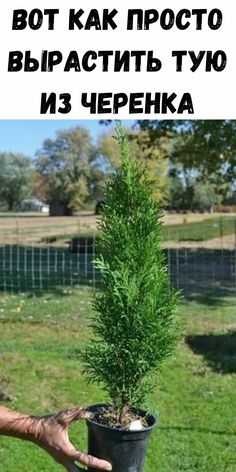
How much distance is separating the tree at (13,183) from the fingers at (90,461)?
196 feet

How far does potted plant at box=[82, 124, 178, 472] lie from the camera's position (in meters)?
1.52

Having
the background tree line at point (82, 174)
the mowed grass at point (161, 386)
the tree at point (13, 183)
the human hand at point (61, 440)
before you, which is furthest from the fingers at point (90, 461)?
the tree at point (13, 183)

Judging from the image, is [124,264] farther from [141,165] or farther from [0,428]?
[0,428]

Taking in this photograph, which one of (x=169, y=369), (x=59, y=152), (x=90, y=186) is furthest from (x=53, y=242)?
(x=59, y=152)

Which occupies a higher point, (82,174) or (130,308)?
(82,174)

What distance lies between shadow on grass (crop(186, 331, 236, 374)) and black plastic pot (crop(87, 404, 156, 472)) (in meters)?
3.48

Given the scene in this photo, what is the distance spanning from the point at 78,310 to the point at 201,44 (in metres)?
6.03

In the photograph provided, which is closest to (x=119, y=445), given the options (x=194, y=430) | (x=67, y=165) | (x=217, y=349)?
(x=194, y=430)

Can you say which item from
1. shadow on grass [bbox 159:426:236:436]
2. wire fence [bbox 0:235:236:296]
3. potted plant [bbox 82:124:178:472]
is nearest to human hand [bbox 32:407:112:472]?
potted plant [bbox 82:124:178:472]

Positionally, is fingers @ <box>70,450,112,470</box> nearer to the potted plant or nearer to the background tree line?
the potted plant

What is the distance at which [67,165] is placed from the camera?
5544 cm

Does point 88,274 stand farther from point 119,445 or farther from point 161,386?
point 119,445

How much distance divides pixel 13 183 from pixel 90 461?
6207 cm

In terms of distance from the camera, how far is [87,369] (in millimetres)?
1614
